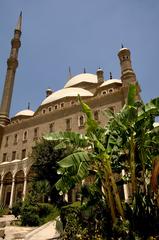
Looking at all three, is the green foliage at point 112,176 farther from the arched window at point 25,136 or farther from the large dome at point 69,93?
the large dome at point 69,93

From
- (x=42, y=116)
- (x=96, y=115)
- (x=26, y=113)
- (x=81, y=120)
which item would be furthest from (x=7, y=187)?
(x=26, y=113)

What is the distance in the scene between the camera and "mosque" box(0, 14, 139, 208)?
89.7 feet

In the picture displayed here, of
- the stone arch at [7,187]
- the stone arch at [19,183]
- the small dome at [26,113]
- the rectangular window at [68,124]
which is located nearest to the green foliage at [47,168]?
the stone arch at [19,183]

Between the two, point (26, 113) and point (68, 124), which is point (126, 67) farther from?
point (26, 113)

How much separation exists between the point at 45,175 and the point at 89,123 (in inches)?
498

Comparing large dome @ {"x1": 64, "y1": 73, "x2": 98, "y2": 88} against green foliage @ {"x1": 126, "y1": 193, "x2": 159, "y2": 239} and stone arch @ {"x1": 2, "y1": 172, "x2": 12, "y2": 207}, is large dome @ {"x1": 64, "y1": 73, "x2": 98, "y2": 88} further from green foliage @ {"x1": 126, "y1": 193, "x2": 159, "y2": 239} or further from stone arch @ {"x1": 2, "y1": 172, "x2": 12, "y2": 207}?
green foliage @ {"x1": 126, "y1": 193, "x2": 159, "y2": 239}

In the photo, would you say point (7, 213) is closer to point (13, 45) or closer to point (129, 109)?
point (129, 109)

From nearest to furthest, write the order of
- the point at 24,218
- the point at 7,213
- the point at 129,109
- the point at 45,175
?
the point at 129,109 → the point at 24,218 → the point at 45,175 → the point at 7,213

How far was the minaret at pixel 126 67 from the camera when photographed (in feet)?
90.6

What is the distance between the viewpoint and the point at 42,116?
31703mm

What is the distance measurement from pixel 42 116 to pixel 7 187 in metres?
9.35

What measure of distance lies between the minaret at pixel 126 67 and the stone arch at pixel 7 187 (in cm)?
1661

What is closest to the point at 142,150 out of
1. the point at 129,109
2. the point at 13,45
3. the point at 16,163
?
the point at 129,109

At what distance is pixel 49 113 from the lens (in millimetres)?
31281
